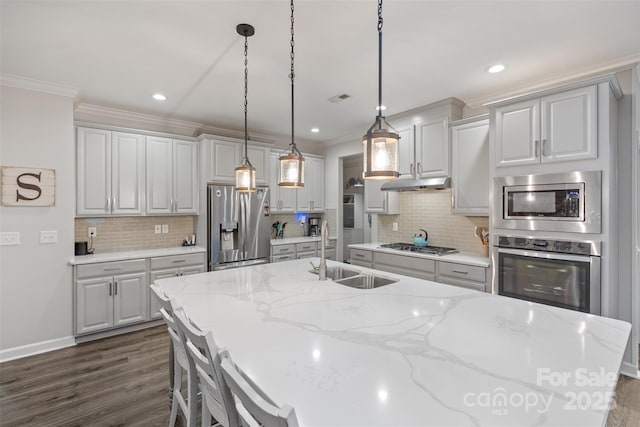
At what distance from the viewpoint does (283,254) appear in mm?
4715

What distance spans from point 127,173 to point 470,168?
13.0 feet

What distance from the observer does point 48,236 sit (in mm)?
3043

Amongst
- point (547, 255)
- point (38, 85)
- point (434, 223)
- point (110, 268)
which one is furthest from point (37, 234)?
point (547, 255)

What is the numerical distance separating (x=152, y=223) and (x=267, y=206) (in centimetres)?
154

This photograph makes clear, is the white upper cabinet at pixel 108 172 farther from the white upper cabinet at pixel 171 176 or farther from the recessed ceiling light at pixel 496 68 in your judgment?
the recessed ceiling light at pixel 496 68

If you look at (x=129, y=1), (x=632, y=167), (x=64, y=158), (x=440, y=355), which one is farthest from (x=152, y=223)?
(x=632, y=167)

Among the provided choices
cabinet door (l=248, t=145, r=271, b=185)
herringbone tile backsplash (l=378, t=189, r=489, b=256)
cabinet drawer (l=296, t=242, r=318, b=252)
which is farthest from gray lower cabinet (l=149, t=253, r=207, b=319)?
herringbone tile backsplash (l=378, t=189, r=489, b=256)

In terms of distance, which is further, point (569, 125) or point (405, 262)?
point (405, 262)

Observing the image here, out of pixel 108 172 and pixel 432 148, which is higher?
pixel 432 148

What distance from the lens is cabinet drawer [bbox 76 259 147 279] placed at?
126 inches

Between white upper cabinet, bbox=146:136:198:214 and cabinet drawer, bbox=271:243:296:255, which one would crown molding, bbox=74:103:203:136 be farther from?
→ cabinet drawer, bbox=271:243:296:255

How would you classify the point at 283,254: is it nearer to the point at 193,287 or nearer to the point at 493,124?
the point at 193,287

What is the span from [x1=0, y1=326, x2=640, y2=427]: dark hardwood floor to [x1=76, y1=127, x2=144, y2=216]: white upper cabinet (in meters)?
1.51

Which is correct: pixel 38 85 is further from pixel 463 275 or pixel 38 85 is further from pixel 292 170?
pixel 463 275
